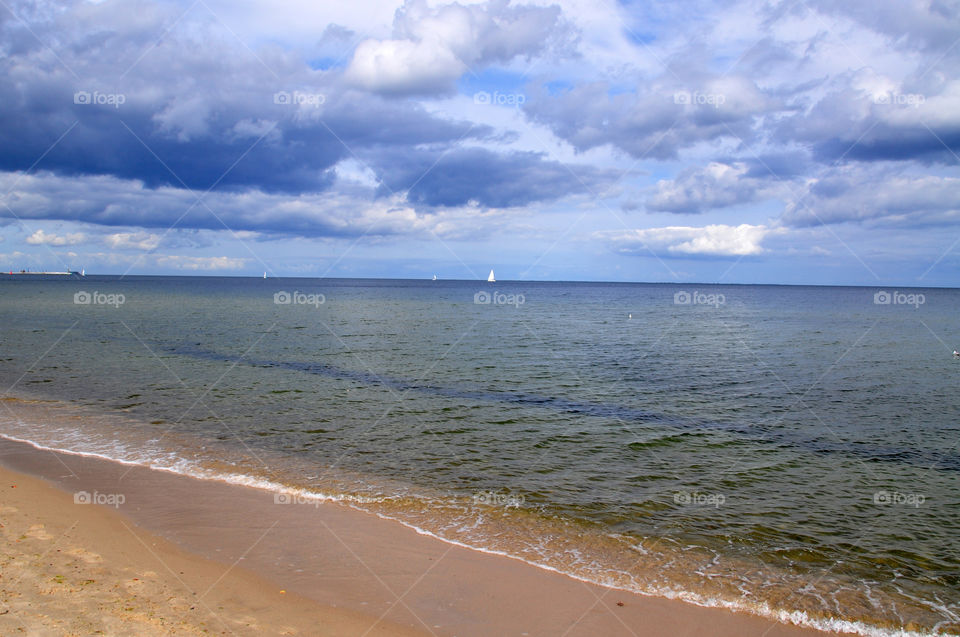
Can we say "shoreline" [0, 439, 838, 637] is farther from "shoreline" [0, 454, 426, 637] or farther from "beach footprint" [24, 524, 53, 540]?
"beach footprint" [24, 524, 53, 540]

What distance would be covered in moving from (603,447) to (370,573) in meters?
9.61

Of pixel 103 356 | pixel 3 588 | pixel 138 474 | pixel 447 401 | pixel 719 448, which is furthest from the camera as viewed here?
pixel 103 356

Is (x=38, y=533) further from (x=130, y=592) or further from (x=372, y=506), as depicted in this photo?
(x=372, y=506)

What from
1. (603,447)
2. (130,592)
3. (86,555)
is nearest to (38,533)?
(86,555)

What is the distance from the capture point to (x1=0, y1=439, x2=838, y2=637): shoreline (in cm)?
777

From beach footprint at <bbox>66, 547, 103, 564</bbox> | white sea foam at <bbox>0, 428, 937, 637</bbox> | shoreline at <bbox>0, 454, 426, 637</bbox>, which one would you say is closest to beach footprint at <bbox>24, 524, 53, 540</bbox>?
shoreline at <bbox>0, 454, 426, 637</bbox>

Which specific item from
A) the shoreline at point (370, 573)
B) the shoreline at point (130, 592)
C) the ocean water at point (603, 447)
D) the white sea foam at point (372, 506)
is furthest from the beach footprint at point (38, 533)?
the ocean water at point (603, 447)

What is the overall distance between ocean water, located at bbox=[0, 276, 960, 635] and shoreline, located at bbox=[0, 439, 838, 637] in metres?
0.60

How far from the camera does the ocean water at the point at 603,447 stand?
391 inches

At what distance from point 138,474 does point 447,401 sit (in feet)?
38.2

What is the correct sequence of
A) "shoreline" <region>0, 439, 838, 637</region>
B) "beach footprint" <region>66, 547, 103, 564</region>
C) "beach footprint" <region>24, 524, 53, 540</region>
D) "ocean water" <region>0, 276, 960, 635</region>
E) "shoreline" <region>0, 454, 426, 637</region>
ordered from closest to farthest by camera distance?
1. "shoreline" <region>0, 454, 426, 637</region>
2. "shoreline" <region>0, 439, 838, 637</region>
3. "beach footprint" <region>66, 547, 103, 564</region>
4. "beach footprint" <region>24, 524, 53, 540</region>
5. "ocean water" <region>0, 276, 960, 635</region>

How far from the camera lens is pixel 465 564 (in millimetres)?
9469

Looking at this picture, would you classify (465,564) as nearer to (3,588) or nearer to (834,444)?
(3,588)

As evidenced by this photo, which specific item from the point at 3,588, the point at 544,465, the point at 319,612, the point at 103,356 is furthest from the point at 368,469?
the point at 103,356
